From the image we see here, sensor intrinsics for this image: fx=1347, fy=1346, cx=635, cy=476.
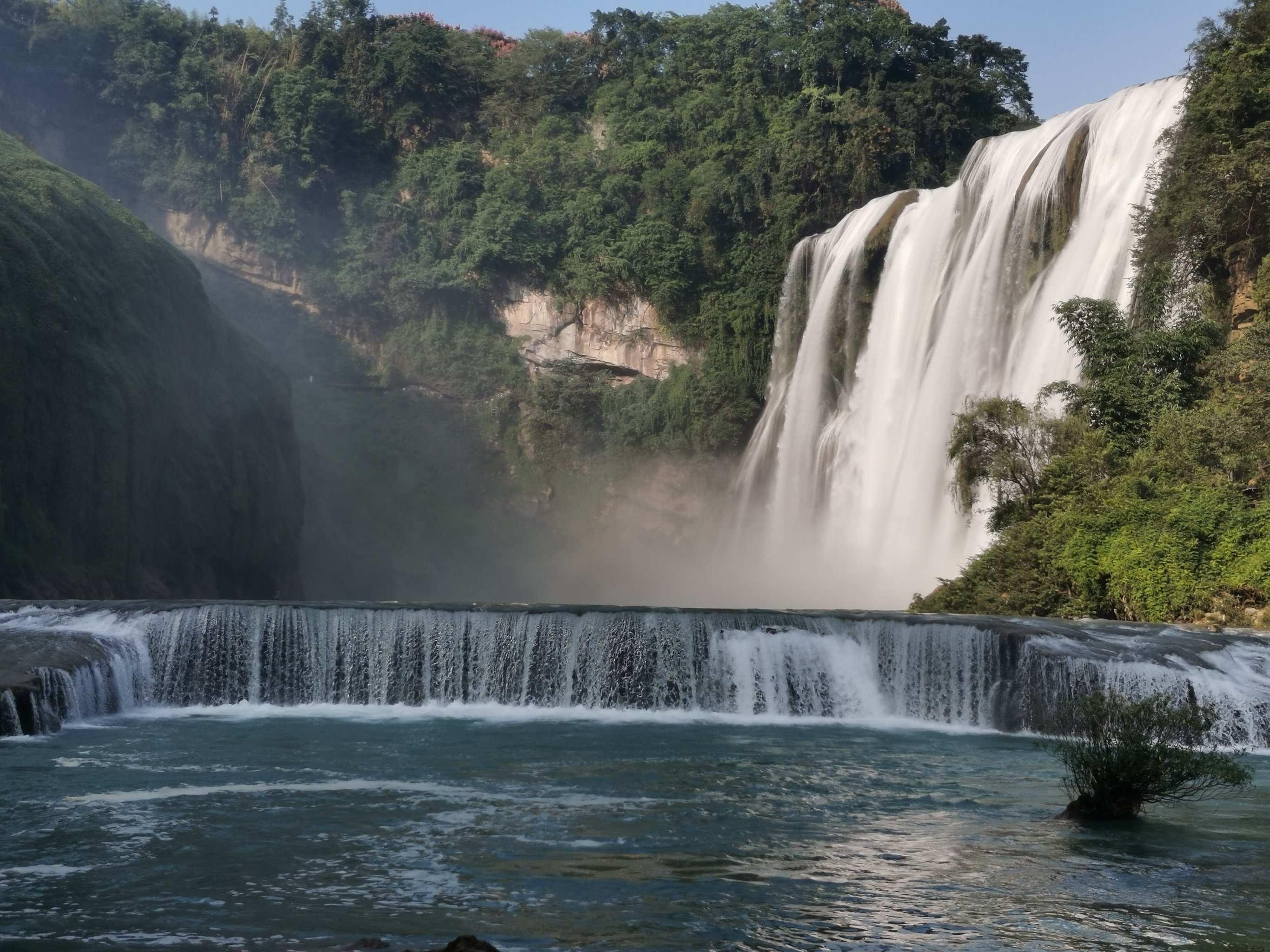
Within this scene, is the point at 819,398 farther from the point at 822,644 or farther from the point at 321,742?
the point at 321,742

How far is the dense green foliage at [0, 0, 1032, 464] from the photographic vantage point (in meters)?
43.7

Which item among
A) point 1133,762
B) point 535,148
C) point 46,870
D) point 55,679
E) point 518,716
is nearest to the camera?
point 46,870

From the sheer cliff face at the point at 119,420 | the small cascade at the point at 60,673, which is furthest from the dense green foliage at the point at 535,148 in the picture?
the small cascade at the point at 60,673

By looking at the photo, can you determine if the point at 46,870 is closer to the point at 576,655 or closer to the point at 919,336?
the point at 576,655

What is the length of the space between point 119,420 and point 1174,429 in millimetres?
20761

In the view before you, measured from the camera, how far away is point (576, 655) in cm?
1811

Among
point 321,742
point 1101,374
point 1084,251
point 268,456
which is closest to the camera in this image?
point 321,742

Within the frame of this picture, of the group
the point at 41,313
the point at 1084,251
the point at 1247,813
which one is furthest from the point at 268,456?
the point at 1247,813

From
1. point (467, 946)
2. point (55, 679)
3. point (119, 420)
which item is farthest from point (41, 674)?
point (119, 420)

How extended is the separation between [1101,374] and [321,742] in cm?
1592

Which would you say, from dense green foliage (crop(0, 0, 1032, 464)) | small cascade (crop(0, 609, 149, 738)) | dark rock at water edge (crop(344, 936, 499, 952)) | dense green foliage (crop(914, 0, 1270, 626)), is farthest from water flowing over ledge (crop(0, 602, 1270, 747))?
dense green foliage (crop(0, 0, 1032, 464))

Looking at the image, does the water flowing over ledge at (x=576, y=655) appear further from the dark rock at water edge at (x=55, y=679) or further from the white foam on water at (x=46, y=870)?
the white foam on water at (x=46, y=870)

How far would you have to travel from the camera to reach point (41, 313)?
27.2 metres

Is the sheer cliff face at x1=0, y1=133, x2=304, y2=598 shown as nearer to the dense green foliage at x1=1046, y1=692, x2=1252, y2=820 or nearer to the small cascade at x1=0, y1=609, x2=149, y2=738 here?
the small cascade at x1=0, y1=609, x2=149, y2=738
